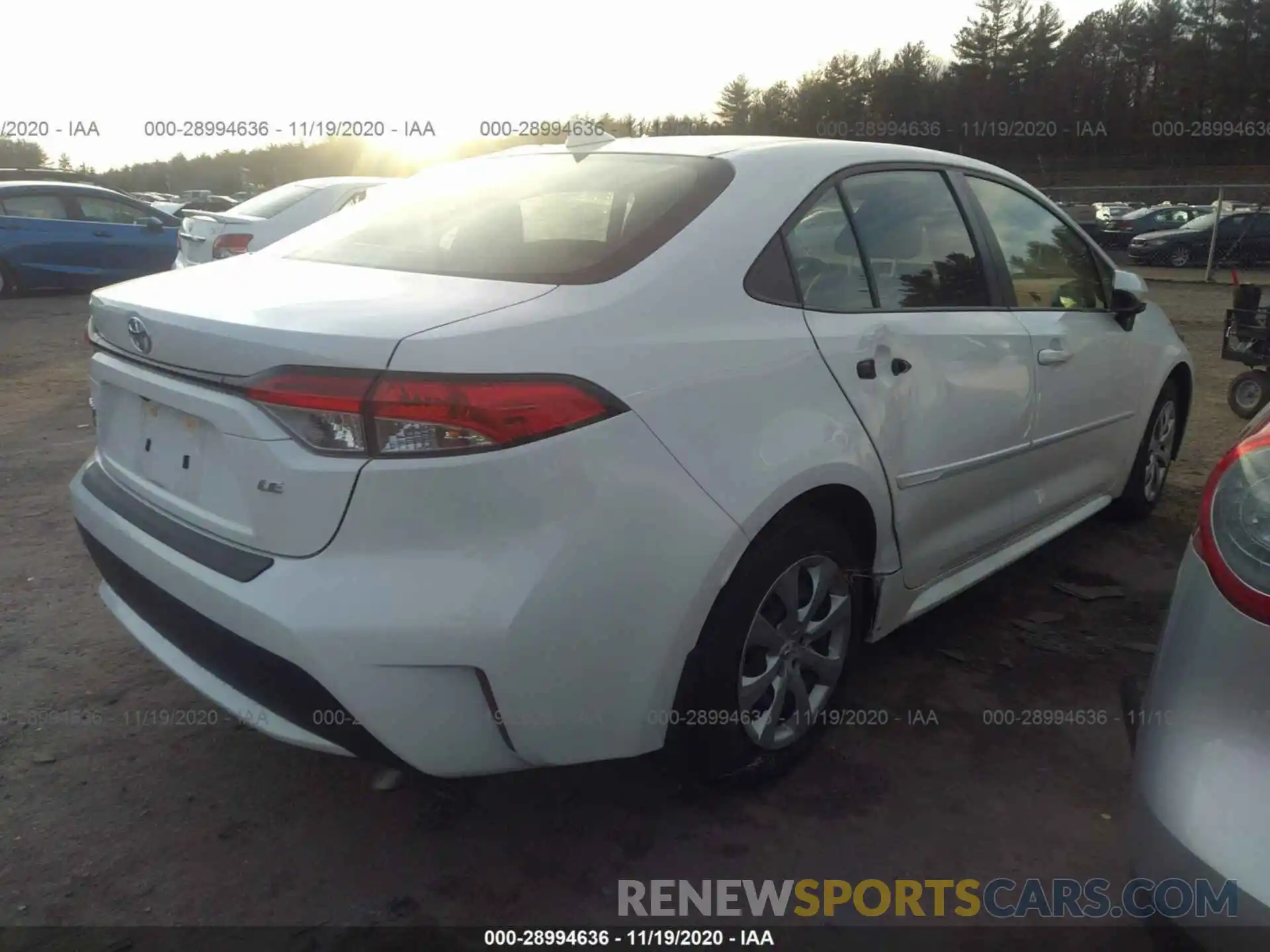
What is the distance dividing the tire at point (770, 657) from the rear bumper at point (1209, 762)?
894 millimetres

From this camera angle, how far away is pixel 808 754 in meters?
2.80

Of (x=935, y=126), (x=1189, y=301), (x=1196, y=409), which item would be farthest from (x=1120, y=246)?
(x=1196, y=409)

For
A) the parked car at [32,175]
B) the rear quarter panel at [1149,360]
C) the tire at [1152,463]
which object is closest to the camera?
the rear quarter panel at [1149,360]

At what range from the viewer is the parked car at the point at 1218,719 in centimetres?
144

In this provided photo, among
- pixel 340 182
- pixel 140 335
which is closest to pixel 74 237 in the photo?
pixel 340 182

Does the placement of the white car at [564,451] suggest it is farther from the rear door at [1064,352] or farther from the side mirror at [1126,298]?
the side mirror at [1126,298]

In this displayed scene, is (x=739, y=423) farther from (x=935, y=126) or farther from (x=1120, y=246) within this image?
(x=935, y=126)

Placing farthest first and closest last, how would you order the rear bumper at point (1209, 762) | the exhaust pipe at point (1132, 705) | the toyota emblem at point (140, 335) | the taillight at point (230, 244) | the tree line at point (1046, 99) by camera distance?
1. the tree line at point (1046, 99)
2. the taillight at point (230, 244)
3. the toyota emblem at point (140, 335)
4. the exhaust pipe at point (1132, 705)
5. the rear bumper at point (1209, 762)

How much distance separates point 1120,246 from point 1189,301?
11.3m

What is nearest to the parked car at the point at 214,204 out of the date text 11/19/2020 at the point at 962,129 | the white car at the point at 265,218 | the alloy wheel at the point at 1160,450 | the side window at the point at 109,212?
the side window at the point at 109,212

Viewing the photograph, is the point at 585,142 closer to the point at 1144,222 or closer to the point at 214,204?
the point at 214,204

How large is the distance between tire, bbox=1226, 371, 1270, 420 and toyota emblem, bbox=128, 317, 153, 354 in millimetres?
7108

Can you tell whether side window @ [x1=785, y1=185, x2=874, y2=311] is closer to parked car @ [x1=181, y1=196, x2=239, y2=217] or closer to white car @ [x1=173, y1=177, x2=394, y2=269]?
white car @ [x1=173, y1=177, x2=394, y2=269]

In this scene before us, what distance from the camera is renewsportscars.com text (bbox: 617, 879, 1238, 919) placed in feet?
7.43
